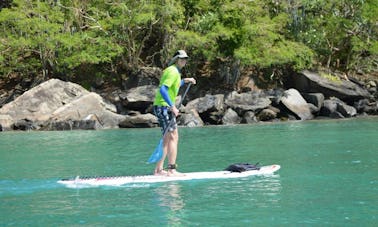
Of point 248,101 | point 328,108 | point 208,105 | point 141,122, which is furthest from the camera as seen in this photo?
point 248,101

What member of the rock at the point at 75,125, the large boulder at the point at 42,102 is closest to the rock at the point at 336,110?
the rock at the point at 75,125

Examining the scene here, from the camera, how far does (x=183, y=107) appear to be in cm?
3025

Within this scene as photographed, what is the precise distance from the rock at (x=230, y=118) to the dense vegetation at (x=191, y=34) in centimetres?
475

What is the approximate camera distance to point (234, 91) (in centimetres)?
3375

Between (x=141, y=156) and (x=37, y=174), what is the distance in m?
3.59

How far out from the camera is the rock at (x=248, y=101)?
29719mm

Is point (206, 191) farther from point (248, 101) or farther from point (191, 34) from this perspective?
point (191, 34)

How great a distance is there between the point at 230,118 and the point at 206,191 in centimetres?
2021

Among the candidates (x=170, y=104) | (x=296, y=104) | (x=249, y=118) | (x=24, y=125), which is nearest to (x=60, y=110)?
(x=24, y=125)

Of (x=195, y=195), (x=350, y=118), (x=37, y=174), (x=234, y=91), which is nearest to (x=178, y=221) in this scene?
(x=195, y=195)

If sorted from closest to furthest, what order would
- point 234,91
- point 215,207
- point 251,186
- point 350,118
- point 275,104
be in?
1. point 215,207
2. point 251,186
3. point 350,118
4. point 275,104
5. point 234,91

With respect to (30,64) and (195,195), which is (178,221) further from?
(30,64)

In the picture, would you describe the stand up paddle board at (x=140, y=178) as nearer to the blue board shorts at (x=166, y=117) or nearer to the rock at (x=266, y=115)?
the blue board shorts at (x=166, y=117)

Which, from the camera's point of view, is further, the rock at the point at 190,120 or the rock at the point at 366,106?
the rock at the point at 366,106
